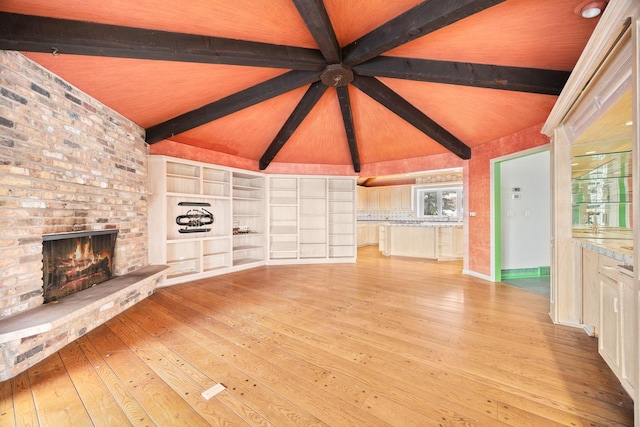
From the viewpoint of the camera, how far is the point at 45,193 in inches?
96.0

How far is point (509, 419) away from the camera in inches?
60.7

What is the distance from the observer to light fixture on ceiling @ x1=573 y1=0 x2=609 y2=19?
185 centimetres

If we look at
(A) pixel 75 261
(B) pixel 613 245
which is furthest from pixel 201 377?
(B) pixel 613 245

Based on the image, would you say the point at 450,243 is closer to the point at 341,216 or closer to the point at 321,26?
the point at 341,216

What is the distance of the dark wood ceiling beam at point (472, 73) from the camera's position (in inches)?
108

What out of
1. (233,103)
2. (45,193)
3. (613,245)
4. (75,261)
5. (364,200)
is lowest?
(75,261)

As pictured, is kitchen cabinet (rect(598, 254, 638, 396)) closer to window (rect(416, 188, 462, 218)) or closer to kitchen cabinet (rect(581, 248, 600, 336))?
kitchen cabinet (rect(581, 248, 600, 336))

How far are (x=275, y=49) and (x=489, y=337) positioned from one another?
3.58m

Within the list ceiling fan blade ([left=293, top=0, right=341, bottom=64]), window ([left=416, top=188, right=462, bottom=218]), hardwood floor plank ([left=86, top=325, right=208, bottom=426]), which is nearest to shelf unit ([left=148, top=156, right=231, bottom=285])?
hardwood floor plank ([left=86, top=325, right=208, bottom=426])

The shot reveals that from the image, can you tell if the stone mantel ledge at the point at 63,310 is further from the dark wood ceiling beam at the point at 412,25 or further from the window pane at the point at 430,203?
the window pane at the point at 430,203

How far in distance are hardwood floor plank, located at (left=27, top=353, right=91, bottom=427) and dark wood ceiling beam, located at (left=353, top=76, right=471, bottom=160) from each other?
13.2 ft

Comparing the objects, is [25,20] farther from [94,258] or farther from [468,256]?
[468,256]

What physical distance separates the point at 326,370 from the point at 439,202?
7624mm

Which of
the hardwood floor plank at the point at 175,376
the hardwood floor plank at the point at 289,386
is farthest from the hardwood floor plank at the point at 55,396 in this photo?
the hardwood floor plank at the point at 289,386
